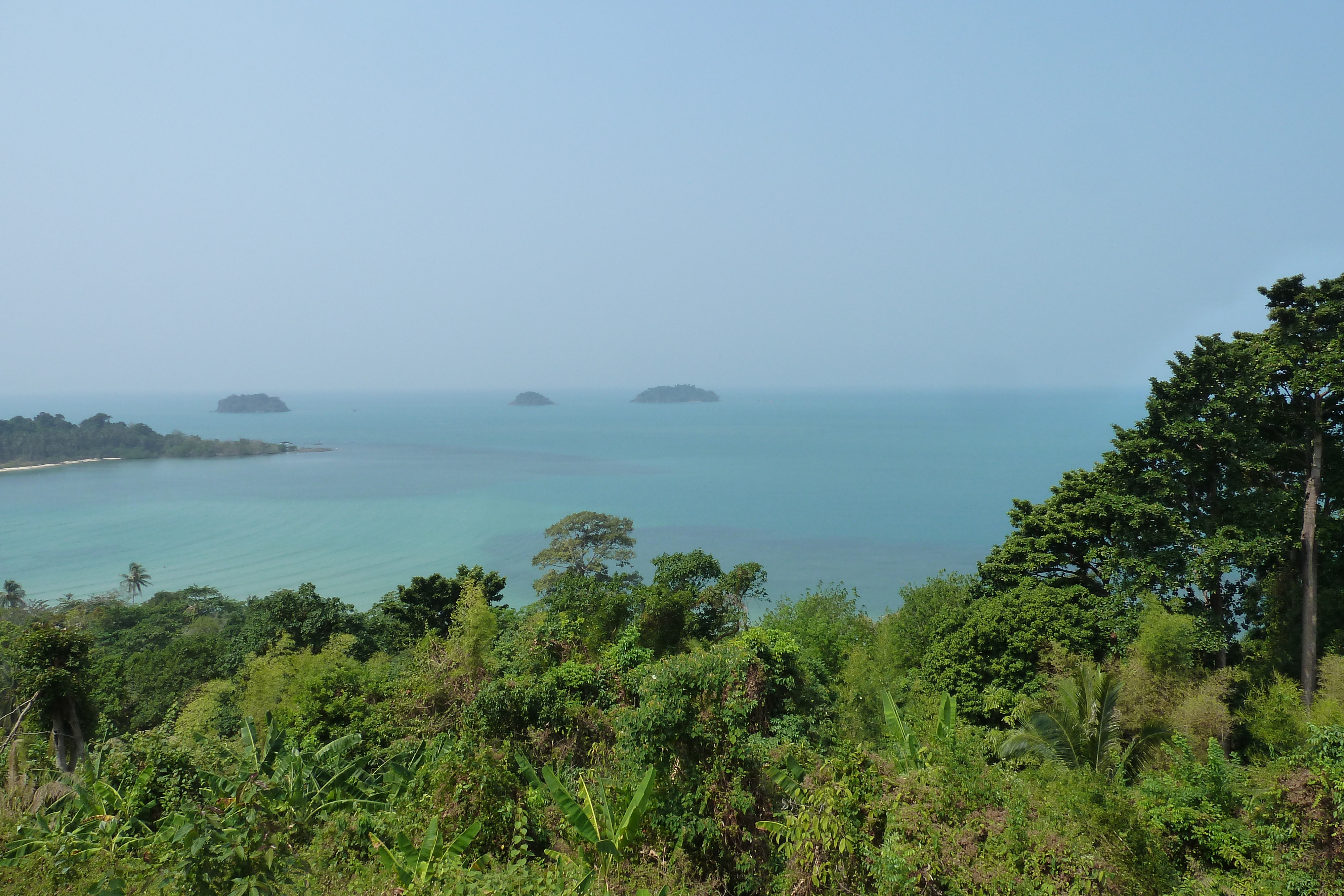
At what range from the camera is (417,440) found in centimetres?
12006

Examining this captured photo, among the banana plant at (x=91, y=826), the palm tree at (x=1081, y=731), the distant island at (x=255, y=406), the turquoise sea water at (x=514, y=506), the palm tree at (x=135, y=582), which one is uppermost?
the distant island at (x=255, y=406)

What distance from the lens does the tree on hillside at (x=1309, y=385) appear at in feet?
35.6

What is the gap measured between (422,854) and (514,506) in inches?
2218

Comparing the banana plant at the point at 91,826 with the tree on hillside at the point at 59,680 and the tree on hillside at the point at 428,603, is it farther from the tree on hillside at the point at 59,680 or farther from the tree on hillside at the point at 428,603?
the tree on hillside at the point at 428,603

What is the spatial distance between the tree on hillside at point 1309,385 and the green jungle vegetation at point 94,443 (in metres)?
113

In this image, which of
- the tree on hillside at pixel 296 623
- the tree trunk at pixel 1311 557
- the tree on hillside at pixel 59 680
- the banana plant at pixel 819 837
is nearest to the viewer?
the banana plant at pixel 819 837

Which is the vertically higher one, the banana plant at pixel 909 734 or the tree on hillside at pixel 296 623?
the banana plant at pixel 909 734

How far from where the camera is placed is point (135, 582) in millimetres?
40562

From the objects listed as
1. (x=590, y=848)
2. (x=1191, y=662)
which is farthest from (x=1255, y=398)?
(x=590, y=848)

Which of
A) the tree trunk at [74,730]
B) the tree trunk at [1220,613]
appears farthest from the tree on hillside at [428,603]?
the tree trunk at [1220,613]

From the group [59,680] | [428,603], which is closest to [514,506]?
[428,603]

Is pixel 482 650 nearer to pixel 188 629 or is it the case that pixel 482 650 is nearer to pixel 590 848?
pixel 590 848

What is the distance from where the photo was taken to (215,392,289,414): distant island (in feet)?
623

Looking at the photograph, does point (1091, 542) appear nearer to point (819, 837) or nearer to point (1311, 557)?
point (1311, 557)
